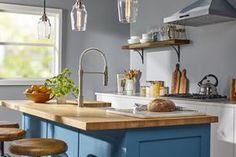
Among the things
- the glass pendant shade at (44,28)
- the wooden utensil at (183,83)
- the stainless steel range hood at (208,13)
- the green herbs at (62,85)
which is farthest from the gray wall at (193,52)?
the glass pendant shade at (44,28)

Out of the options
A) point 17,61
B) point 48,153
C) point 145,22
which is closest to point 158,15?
point 145,22

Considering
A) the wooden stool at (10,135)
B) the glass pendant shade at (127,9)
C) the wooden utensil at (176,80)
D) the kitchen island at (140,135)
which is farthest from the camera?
the wooden utensil at (176,80)

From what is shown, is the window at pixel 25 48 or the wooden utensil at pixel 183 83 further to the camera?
the window at pixel 25 48

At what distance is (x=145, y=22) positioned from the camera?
5781 millimetres

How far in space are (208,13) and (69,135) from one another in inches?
78.5

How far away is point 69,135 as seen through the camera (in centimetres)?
288

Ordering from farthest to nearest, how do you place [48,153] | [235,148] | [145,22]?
[145,22], [235,148], [48,153]

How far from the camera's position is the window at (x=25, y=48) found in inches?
209

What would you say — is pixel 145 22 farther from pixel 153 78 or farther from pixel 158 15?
pixel 153 78

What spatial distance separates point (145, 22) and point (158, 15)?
346 millimetres

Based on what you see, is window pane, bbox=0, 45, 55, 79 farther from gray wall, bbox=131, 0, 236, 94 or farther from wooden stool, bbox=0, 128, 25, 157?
wooden stool, bbox=0, 128, 25, 157

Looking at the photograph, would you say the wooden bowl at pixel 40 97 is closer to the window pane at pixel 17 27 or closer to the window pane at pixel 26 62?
the window pane at pixel 26 62

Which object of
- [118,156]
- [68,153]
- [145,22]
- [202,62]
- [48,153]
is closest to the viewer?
[118,156]

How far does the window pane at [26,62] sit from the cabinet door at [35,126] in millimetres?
1618
